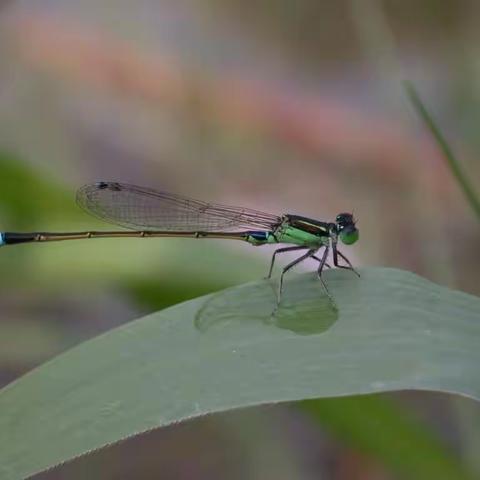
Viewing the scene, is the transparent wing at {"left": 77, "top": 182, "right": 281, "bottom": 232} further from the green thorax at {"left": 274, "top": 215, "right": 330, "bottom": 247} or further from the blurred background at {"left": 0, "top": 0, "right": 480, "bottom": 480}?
the blurred background at {"left": 0, "top": 0, "right": 480, "bottom": 480}

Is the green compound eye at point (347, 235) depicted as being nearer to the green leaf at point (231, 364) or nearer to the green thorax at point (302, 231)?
the green thorax at point (302, 231)

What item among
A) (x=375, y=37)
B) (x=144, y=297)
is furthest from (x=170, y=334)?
(x=375, y=37)

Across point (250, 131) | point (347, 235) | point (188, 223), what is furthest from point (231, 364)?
point (250, 131)

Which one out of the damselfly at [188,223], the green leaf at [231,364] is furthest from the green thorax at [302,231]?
the green leaf at [231,364]

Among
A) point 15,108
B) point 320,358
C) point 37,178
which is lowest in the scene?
point 320,358

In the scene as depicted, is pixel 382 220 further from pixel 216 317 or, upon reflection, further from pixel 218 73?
pixel 216 317

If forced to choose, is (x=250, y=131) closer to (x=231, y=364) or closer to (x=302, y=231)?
(x=302, y=231)
